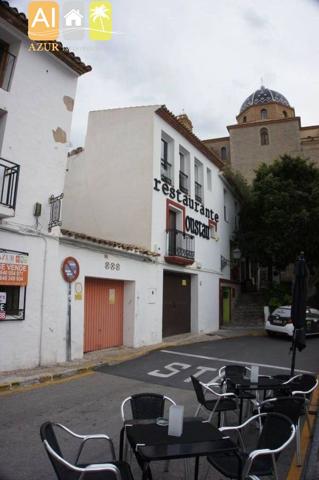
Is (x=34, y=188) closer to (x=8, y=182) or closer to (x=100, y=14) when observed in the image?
(x=8, y=182)

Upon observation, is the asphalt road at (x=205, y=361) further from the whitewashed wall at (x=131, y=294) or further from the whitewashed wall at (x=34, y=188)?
the whitewashed wall at (x=34, y=188)

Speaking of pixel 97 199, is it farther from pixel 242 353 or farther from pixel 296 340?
pixel 296 340

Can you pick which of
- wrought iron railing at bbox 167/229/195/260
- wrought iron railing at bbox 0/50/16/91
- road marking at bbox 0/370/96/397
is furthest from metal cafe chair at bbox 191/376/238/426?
wrought iron railing at bbox 167/229/195/260

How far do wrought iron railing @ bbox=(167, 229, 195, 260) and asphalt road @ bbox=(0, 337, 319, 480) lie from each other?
4.23 m

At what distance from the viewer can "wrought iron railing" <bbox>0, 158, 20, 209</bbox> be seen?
8203mm

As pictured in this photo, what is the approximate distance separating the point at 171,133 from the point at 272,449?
13.9 meters

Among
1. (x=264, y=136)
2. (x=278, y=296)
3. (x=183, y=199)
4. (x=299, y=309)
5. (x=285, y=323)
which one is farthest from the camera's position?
(x=264, y=136)

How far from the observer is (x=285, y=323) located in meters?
15.9

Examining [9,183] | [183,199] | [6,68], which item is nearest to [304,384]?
[9,183]

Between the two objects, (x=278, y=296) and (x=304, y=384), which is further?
(x=278, y=296)

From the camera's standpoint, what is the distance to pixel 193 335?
16391 mm

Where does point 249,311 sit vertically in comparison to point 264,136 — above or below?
below

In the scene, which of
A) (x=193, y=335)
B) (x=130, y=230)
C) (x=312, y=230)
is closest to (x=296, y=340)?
(x=130, y=230)

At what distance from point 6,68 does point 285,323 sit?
1351cm
